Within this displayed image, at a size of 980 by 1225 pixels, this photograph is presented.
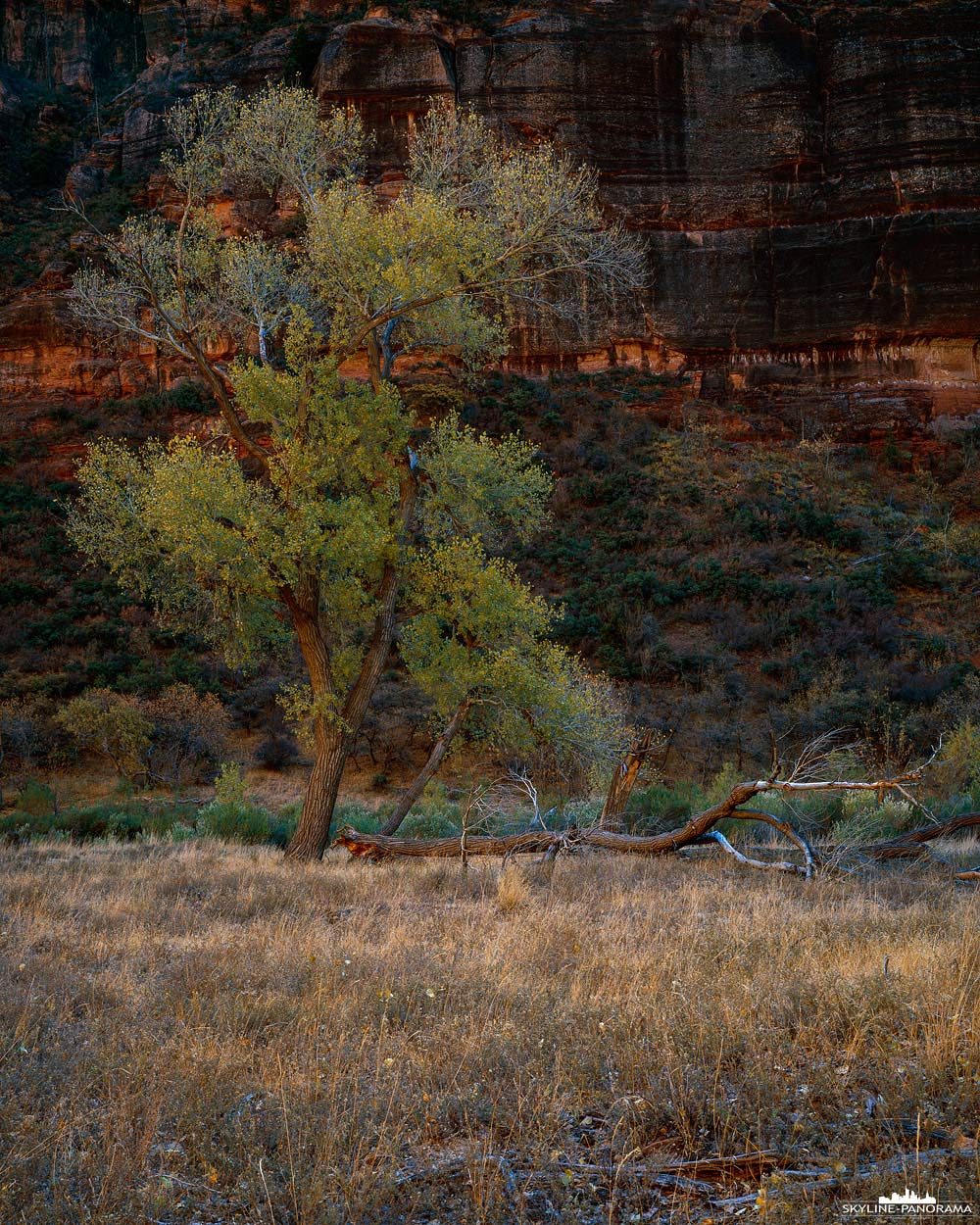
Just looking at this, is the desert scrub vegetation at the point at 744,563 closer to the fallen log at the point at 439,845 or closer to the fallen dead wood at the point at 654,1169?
the fallen log at the point at 439,845

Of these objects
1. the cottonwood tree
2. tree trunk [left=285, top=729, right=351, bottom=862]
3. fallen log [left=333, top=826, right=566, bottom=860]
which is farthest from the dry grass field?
the cottonwood tree

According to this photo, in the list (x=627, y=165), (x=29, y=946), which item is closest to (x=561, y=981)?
(x=29, y=946)

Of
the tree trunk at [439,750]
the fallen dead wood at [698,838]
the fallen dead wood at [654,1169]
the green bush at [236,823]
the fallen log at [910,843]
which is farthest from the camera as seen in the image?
the green bush at [236,823]

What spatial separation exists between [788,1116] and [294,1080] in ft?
5.75

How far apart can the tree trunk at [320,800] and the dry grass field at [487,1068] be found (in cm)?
445

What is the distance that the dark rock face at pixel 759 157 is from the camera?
38.9 meters

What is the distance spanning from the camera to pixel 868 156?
40.1 metres

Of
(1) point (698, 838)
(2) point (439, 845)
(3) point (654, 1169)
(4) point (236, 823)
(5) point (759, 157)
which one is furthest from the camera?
(5) point (759, 157)

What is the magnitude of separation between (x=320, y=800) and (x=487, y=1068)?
24.0ft

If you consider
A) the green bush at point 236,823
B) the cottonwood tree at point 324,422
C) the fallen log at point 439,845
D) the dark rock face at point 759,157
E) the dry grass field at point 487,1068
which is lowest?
the green bush at point 236,823

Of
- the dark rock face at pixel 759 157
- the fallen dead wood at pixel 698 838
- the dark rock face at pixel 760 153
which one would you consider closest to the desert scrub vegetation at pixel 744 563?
the dark rock face at pixel 759 157

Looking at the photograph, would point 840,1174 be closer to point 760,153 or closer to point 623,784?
point 623,784

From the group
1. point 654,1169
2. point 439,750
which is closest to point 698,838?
point 439,750

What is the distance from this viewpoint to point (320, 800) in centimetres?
1018
